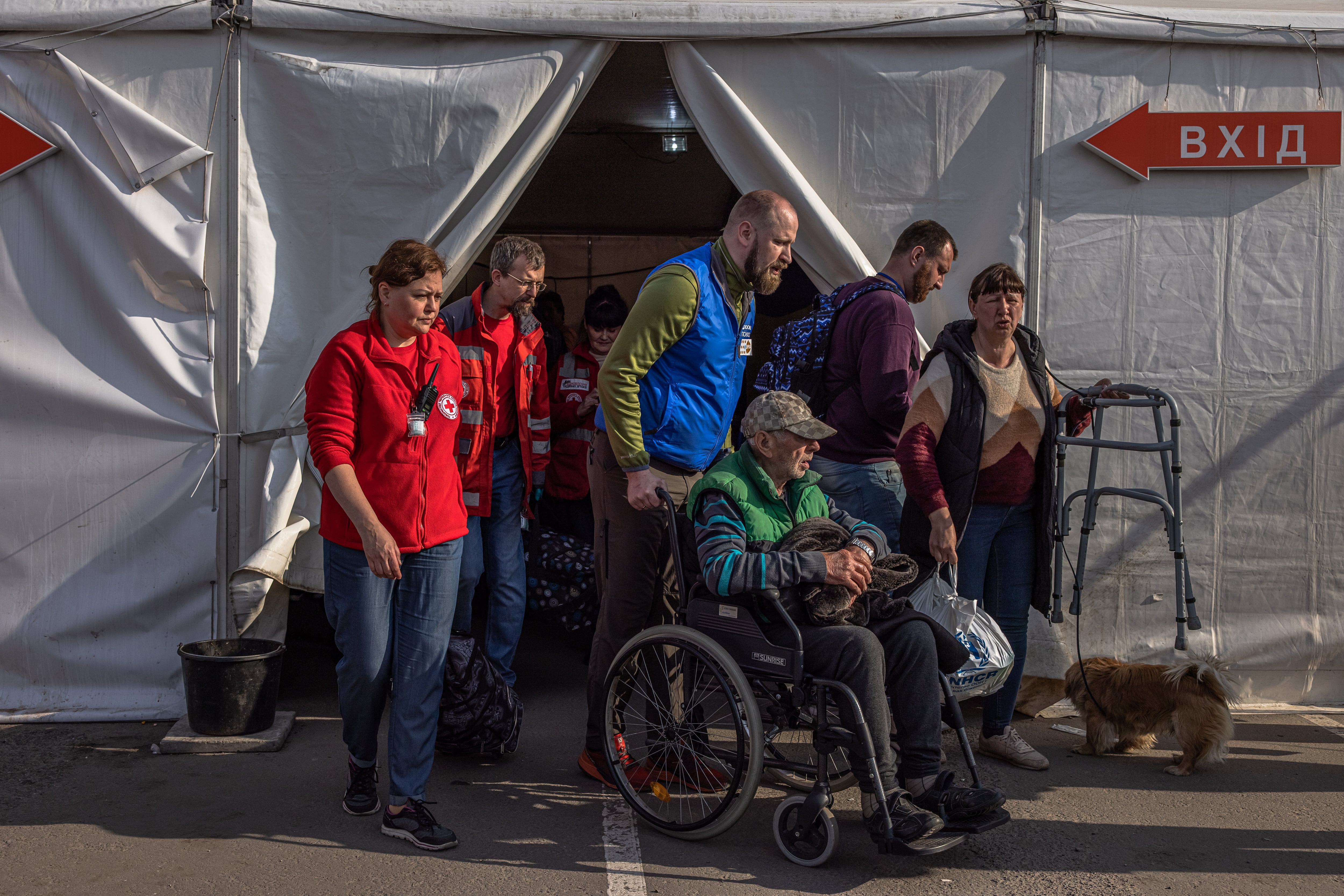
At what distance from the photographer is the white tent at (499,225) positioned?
453 centimetres

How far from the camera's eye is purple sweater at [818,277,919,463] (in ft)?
12.9

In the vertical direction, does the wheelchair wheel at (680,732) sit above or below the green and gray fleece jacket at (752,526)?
below

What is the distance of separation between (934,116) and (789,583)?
8.46 ft

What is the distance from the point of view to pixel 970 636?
344 centimetres

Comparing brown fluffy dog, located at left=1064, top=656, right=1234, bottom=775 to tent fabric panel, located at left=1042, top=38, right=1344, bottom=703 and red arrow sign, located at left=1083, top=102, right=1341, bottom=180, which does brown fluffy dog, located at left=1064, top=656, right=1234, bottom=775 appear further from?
red arrow sign, located at left=1083, top=102, right=1341, bottom=180

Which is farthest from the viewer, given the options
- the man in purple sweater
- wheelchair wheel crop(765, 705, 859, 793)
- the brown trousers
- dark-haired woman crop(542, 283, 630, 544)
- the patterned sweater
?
dark-haired woman crop(542, 283, 630, 544)

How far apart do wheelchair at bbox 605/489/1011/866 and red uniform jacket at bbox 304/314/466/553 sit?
0.71 m

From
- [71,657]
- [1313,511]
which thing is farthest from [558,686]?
[1313,511]

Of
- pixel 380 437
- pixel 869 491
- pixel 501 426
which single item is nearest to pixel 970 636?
pixel 869 491

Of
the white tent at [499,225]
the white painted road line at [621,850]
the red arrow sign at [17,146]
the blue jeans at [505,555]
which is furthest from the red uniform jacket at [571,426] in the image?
the red arrow sign at [17,146]

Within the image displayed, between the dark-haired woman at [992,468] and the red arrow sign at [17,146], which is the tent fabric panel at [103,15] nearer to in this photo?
the red arrow sign at [17,146]

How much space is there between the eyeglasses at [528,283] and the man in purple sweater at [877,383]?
4.02ft

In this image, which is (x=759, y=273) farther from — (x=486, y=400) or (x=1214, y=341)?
(x=1214, y=341)

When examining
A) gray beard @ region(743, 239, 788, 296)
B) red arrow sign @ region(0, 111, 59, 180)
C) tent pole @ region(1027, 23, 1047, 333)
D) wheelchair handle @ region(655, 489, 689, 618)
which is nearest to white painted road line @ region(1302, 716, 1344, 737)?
tent pole @ region(1027, 23, 1047, 333)
